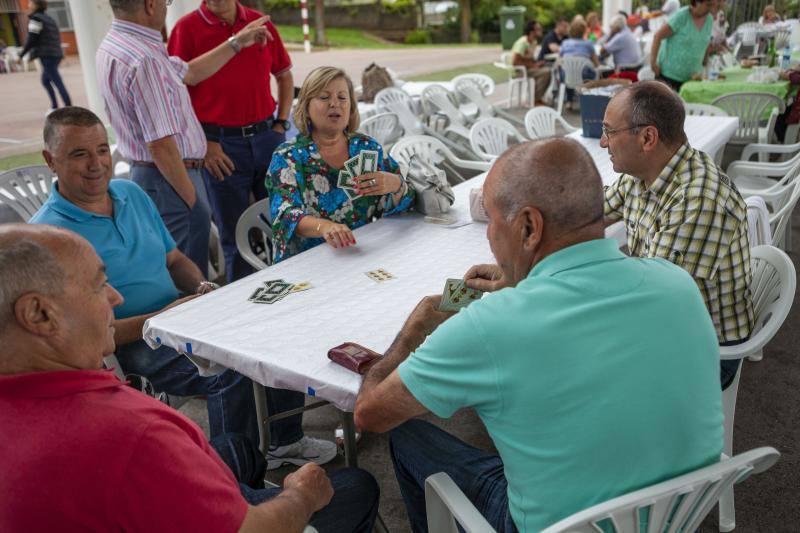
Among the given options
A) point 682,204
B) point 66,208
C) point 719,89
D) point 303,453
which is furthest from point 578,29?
point 66,208

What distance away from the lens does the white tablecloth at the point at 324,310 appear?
5.57ft

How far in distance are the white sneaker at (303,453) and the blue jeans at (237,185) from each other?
4.58 ft

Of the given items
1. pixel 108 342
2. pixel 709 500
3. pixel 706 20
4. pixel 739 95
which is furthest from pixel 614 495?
pixel 706 20

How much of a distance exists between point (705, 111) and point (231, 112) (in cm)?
398

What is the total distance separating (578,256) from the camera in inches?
46.8

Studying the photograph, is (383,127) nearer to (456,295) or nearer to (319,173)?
(319,173)

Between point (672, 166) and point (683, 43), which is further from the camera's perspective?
point (683, 43)

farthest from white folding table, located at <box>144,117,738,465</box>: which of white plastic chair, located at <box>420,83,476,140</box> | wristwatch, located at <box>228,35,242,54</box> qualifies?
white plastic chair, located at <box>420,83,476,140</box>

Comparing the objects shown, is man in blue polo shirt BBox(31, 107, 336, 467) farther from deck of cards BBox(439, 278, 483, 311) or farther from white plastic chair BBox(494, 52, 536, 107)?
white plastic chair BBox(494, 52, 536, 107)

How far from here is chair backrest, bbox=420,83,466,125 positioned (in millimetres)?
6707

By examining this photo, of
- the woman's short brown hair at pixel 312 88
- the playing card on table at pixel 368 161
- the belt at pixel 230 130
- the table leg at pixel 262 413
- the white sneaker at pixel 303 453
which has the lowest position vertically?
the white sneaker at pixel 303 453

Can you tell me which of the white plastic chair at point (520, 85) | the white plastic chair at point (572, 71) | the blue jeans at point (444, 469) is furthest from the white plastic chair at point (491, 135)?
the white plastic chair at point (520, 85)

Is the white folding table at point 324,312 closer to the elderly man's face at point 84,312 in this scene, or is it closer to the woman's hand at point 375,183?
the woman's hand at point 375,183

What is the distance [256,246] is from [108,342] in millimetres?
2262
